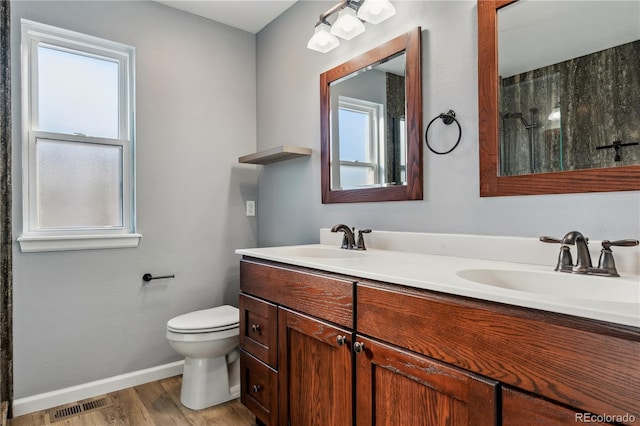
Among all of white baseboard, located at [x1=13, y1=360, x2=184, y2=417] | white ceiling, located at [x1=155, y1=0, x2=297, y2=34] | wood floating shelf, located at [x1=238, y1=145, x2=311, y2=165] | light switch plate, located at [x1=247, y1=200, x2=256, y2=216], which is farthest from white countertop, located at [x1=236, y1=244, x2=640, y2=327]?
white ceiling, located at [x1=155, y1=0, x2=297, y2=34]

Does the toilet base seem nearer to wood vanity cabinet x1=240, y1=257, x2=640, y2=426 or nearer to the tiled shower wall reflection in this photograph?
wood vanity cabinet x1=240, y1=257, x2=640, y2=426

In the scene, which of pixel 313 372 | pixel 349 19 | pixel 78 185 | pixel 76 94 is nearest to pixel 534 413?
pixel 313 372

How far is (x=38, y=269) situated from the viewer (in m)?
1.97

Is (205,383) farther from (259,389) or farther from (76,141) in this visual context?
(76,141)

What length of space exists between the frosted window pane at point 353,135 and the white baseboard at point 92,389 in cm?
176

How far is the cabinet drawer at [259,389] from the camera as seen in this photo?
61.9 inches

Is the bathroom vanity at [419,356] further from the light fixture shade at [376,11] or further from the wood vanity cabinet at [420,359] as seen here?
the light fixture shade at [376,11]

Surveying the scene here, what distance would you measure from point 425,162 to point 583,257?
732mm

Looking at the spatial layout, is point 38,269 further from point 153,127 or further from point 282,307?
point 282,307

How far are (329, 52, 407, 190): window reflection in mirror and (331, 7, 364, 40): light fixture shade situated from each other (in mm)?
183

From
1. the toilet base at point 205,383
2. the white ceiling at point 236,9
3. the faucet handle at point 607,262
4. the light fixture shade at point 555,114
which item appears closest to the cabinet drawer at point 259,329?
the toilet base at point 205,383

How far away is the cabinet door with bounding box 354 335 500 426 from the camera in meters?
0.85

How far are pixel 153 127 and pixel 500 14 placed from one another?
6.55ft

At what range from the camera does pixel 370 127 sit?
1889mm
